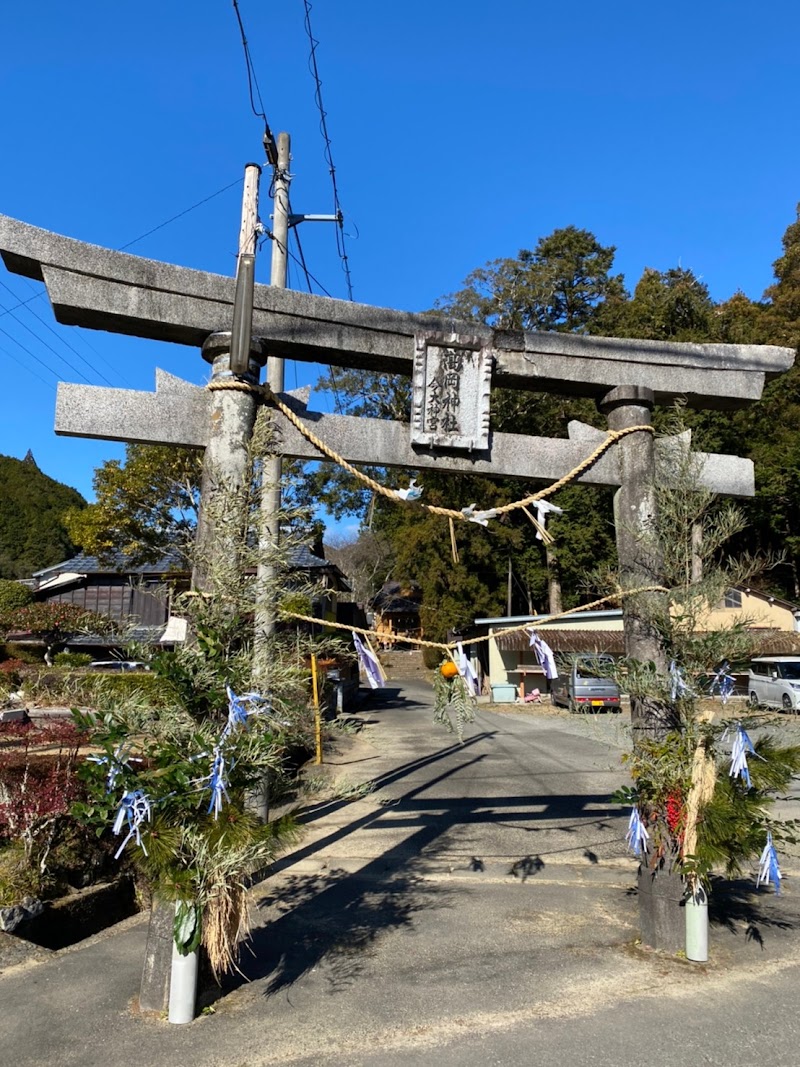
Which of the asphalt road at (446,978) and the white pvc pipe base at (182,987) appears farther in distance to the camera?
the white pvc pipe base at (182,987)

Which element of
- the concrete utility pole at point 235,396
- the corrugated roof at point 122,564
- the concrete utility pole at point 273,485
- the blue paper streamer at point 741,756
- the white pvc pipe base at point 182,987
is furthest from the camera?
the corrugated roof at point 122,564

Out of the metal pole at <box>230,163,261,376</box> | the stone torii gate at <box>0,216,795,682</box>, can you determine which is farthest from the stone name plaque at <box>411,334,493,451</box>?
the metal pole at <box>230,163,261,376</box>

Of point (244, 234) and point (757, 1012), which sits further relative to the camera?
point (244, 234)

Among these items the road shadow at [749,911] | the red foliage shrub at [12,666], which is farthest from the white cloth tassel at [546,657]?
the red foliage shrub at [12,666]

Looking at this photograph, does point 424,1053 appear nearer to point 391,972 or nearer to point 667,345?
point 391,972

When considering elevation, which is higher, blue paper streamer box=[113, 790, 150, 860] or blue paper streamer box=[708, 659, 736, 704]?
blue paper streamer box=[708, 659, 736, 704]

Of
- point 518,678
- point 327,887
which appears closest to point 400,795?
point 327,887

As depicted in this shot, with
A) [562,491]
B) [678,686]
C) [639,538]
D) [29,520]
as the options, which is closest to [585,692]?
[562,491]

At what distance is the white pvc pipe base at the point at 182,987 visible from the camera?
3.25m

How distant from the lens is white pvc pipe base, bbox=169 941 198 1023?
325 cm

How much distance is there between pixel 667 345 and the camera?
5293mm

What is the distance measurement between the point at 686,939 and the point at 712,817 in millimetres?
774

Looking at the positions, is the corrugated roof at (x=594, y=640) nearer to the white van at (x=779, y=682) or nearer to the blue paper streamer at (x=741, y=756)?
the white van at (x=779, y=682)

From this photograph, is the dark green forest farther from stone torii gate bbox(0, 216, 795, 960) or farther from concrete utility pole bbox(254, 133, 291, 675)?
stone torii gate bbox(0, 216, 795, 960)
